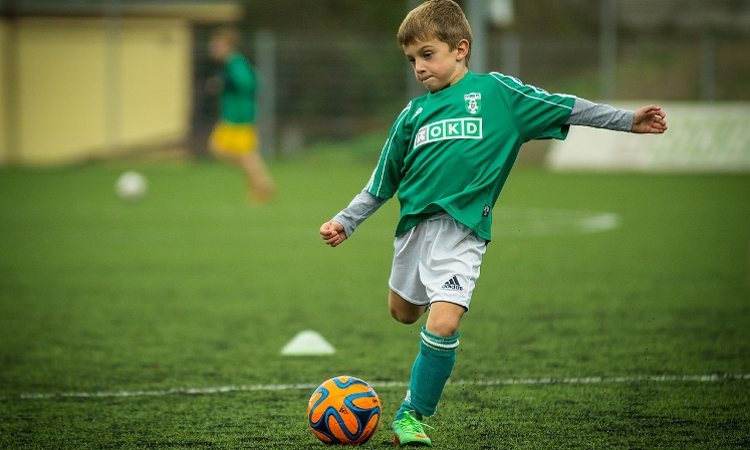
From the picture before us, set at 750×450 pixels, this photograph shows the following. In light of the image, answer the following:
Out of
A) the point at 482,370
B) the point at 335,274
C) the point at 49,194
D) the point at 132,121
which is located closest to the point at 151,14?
the point at 132,121

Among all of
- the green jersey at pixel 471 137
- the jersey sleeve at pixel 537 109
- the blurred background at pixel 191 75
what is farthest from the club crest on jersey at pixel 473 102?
the blurred background at pixel 191 75

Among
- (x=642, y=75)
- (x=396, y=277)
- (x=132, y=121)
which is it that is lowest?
(x=132, y=121)

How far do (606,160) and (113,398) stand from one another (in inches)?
701

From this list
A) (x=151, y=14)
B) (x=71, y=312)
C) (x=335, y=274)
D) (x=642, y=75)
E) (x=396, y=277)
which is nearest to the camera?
(x=396, y=277)

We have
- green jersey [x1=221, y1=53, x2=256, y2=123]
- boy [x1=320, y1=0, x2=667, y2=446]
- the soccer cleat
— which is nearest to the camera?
the soccer cleat

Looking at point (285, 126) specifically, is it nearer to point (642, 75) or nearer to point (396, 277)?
point (642, 75)

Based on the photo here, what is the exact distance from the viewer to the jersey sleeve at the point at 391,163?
4.21 meters

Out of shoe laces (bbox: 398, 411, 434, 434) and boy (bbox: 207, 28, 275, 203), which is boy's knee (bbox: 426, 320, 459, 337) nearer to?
shoe laces (bbox: 398, 411, 434, 434)

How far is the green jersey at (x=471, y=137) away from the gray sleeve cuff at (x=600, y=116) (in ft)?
0.10

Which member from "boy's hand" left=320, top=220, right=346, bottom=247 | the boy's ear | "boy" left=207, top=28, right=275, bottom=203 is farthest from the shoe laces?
"boy" left=207, top=28, right=275, bottom=203

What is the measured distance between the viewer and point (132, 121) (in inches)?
1037

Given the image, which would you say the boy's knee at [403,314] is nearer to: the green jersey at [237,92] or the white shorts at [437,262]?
the white shorts at [437,262]

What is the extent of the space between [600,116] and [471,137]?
0.48 m

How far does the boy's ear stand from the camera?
4.04 m
